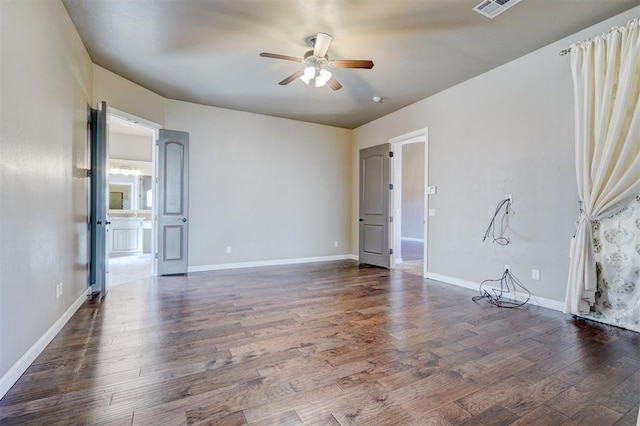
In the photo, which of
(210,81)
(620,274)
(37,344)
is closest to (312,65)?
(210,81)

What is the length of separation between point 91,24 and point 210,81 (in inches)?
58.6

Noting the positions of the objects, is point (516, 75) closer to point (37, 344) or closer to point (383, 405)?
point (383, 405)

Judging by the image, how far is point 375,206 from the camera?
6.12 meters

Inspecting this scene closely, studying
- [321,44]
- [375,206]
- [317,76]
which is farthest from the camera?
[375,206]

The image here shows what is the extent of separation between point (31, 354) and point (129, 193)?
623 centimetres

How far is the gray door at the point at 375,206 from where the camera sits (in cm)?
587

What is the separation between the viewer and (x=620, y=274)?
2.86 meters

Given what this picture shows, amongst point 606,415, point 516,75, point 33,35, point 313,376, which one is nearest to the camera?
point 606,415

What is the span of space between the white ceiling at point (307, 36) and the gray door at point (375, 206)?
5.28 ft

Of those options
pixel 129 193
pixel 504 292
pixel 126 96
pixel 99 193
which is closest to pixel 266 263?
pixel 99 193

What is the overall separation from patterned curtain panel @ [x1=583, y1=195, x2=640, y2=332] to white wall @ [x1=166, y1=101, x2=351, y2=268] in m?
4.49

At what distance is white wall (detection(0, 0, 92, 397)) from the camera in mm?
1887

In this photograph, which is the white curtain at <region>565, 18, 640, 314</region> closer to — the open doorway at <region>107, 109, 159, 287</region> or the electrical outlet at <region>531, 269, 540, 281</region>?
the electrical outlet at <region>531, 269, 540, 281</region>

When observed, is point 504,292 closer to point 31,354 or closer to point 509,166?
point 509,166
